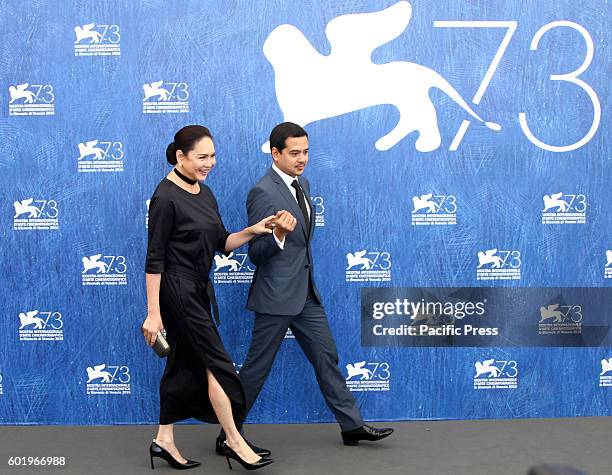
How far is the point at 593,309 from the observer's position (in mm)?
4684

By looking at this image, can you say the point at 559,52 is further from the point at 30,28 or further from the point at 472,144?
the point at 30,28

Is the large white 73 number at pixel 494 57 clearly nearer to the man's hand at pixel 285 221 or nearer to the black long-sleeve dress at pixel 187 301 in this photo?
the man's hand at pixel 285 221

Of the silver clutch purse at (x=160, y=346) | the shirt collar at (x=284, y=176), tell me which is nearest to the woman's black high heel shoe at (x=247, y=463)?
the silver clutch purse at (x=160, y=346)

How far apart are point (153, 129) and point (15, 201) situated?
0.87 meters

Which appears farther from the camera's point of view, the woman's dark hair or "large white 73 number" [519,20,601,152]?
"large white 73 number" [519,20,601,152]

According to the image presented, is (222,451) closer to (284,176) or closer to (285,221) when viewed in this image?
(285,221)

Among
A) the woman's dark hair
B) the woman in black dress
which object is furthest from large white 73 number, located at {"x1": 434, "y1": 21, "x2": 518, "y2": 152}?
the woman's dark hair

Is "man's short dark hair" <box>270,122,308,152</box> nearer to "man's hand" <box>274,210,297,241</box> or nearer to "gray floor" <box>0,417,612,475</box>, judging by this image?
"man's hand" <box>274,210,297,241</box>

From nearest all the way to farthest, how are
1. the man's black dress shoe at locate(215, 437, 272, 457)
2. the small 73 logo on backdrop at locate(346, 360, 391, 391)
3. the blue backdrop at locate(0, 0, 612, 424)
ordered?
the man's black dress shoe at locate(215, 437, 272, 457) → the blue backdrop at locate(0, 0, 612, 424) → the small 73 logo on backdrop at locate(346, 360, 391, 391)

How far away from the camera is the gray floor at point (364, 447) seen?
3.95 meters

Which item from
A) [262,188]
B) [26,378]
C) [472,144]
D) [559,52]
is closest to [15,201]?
[26,378]

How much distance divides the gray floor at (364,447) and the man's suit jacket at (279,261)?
77cm

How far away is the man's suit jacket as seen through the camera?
4066mm

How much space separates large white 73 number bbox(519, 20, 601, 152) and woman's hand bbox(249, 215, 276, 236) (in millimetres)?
1655
